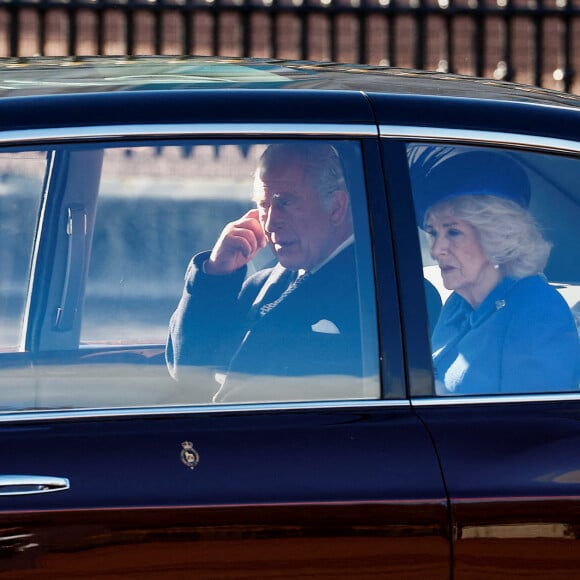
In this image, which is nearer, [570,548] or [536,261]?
[570,548]

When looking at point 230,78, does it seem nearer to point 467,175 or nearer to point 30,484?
point 467,175

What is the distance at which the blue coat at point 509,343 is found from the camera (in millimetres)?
2352

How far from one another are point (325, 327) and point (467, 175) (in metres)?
0.42

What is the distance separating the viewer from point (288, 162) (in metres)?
2.37

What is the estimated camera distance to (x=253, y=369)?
230cm

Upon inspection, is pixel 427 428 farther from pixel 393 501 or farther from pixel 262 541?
pixel 262 541

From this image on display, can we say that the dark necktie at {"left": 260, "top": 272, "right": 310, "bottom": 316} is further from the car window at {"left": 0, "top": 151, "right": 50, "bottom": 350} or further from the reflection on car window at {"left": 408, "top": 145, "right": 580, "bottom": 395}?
the car window at {"left": 0, "top": 151, "right": 50, "bottom": 350}

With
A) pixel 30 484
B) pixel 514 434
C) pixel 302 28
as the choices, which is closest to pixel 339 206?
pixel 514 434

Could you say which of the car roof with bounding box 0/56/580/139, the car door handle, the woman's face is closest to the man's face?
the car roof with bounding box 0/56/580/139

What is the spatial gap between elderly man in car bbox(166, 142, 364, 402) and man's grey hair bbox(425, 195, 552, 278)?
0.26 metres

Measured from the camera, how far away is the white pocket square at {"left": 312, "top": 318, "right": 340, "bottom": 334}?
233 centimetres

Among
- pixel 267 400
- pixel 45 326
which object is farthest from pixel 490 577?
pixel 45 326

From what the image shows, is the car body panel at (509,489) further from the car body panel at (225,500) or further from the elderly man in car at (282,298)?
the elderly man in car at (282,298)

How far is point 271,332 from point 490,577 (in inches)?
24.0
